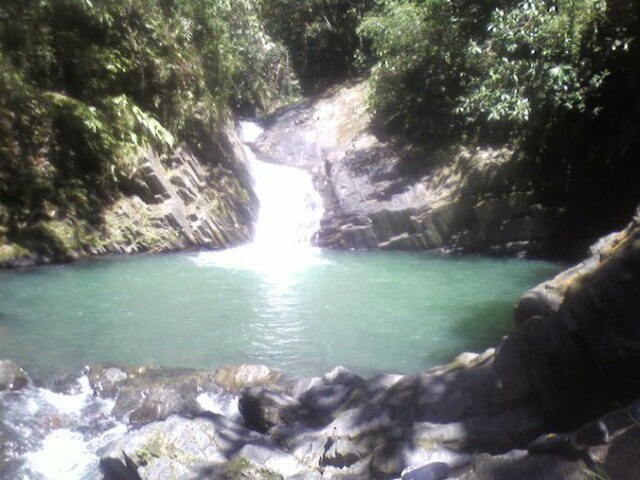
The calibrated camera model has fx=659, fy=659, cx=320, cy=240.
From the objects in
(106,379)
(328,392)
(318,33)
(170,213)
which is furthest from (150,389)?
(318,33)

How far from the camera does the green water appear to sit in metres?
8.27

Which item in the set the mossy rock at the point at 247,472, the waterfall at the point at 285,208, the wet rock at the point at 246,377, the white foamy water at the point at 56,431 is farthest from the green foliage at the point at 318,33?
the mossy rock at the point at 247,472

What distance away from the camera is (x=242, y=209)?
18.0 meters

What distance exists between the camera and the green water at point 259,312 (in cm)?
827

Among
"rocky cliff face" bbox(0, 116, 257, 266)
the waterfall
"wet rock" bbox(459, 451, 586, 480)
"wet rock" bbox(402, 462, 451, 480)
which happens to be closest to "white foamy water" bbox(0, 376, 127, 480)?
"wet rock" bbox(402, 462, 451, 480)

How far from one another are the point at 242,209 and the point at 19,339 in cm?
978

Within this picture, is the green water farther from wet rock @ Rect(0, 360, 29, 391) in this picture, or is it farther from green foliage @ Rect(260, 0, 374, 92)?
green foliage @ Rect(260, 0, 374, 92)

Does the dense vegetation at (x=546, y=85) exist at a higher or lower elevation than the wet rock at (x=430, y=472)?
higher

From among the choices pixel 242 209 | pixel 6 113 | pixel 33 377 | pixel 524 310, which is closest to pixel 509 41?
pixel 242 209

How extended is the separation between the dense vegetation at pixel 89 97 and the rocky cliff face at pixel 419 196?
13.0 ft

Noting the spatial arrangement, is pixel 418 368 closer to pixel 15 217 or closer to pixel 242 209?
pixel 15 217

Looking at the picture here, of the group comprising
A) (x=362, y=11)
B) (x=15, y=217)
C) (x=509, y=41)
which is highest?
(x=362, y=11)

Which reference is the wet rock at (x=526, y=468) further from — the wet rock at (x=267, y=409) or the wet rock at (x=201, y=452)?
the wet rock at (x=267, y=409)

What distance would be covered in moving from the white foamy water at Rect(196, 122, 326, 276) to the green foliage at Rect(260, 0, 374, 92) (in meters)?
7.60
